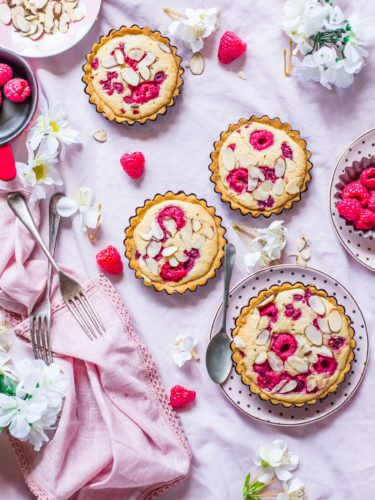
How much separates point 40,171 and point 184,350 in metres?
0.82

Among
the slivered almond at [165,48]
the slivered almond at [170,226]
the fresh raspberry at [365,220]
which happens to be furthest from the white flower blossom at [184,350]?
the slivered almond at [165,48]

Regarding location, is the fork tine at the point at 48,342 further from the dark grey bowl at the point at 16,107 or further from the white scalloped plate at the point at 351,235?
the white scalloped plate at the point at 351,235

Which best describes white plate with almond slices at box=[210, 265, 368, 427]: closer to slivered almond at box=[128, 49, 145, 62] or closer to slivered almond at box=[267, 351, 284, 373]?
slivered almond at box=[267, 351, 284, 373]

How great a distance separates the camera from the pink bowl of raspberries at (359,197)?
248cm

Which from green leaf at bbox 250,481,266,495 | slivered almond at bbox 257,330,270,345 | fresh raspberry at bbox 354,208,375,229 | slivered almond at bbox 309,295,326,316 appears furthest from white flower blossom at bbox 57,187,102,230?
green leaf at bbox 250,481,266,495

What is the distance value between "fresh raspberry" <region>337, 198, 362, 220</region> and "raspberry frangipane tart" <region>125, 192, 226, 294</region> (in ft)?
1.38

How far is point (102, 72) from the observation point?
2635 millimetres

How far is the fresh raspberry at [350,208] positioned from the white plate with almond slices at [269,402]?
0.22m

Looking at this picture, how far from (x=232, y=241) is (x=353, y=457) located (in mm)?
870

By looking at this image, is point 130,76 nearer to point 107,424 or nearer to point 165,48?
point 165,48

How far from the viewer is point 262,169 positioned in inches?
101

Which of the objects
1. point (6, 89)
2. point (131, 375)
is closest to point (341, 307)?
point (131, 375)

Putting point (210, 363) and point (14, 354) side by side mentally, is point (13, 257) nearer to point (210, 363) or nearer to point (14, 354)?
point (14, 354)

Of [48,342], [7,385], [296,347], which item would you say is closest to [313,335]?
[296,347]
